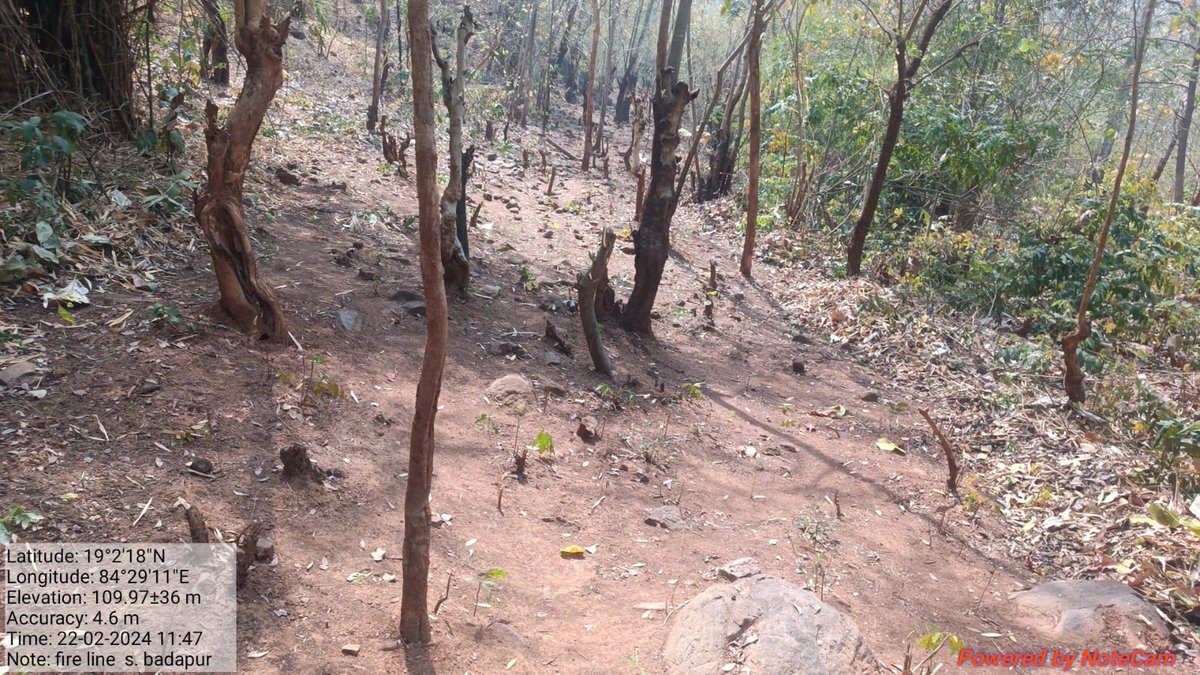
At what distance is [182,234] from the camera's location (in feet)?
17.0

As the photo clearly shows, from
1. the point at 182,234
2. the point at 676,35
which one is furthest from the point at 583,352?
the point at 676,35

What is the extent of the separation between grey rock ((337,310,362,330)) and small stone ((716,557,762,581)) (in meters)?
2.94

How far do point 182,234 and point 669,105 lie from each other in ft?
12.7

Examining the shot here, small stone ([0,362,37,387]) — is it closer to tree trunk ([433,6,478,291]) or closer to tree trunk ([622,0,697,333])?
tree trunk ([433,6,478,291])

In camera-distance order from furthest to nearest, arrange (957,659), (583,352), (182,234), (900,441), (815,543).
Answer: (583,352) → (900,441) → (182,234) → (815,543) → (957,659)

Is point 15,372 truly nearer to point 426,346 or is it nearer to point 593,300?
point 426,346

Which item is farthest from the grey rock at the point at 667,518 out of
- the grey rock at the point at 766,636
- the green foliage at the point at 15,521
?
the green foliage at the point at 15,521

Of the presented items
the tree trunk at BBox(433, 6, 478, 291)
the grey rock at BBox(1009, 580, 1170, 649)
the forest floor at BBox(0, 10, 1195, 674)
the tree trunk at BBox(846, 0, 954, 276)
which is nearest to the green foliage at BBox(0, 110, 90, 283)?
the forest floor at BBox(0, 10, 1195, 674)

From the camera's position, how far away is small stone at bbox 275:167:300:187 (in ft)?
24.6

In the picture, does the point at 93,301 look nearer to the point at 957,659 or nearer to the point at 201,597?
the point at 201,597

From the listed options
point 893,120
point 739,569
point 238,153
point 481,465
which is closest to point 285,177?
point 238,153

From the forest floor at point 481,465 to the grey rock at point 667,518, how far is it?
51mm

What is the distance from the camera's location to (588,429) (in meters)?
4.98

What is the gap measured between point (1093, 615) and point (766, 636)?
188 cm
